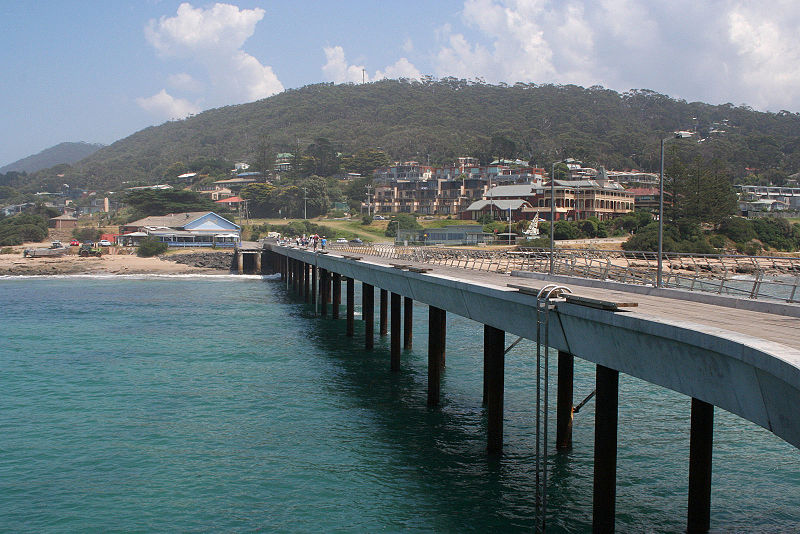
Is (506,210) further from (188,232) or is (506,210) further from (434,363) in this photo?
(434,363)

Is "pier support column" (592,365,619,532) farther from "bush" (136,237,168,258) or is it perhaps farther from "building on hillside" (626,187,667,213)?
"building on hillside" (626,187,667,213)

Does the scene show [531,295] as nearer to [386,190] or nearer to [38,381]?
[38,381]

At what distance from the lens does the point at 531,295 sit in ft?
53.6

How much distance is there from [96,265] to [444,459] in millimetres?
83307

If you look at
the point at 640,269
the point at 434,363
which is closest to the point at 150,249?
the point at 640,269

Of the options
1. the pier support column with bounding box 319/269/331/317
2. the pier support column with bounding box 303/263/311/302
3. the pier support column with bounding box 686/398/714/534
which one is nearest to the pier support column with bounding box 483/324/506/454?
the pier support column with bounding box 686/398/714/534

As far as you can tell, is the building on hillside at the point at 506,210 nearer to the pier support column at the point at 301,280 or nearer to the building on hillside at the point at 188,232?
the building on hillside at the point at 188,232

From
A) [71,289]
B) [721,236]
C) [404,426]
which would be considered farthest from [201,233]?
[404,426]

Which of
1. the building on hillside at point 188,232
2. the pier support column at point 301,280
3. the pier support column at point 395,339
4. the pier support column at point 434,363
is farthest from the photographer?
the building on hillside at point 188,232

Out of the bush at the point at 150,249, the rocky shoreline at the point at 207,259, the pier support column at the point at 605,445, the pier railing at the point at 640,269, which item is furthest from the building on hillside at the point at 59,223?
the pier support column at the point at 605,445

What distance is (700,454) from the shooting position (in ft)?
42.6

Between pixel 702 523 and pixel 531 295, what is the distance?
5678mm

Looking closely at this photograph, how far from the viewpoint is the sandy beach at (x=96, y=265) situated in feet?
295

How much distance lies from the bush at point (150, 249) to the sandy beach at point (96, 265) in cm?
127
